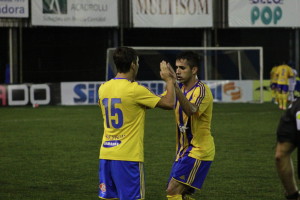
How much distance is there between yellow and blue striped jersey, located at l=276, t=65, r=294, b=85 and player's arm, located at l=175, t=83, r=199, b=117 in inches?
836

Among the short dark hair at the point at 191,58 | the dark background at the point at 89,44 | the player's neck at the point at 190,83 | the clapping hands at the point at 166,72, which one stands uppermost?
the dark background at the point at 89,44

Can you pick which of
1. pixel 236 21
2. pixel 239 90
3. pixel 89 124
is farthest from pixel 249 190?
pixel 236 21

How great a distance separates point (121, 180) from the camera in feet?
19.9

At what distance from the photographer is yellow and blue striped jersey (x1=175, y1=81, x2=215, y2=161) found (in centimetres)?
706

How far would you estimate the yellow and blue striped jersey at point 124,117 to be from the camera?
6.16m

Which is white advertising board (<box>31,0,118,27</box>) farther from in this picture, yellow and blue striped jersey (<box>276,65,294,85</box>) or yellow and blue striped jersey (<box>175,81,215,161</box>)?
A: yellow and blue striped jersey (<box>175,81,215,161</box>)

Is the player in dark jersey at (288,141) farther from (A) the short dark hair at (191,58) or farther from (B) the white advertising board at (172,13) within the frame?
(B) the white advertising board at (172,13)

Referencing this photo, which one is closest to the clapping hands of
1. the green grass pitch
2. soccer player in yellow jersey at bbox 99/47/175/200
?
soccer player in yellow jersey at bbox 99/47/175/200

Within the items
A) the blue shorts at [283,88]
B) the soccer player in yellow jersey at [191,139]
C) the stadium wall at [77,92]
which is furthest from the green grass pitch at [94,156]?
the stadium wall at [77,92]

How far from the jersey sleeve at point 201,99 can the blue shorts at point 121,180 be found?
1066 mm

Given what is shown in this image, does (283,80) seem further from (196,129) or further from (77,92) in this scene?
(196,129)

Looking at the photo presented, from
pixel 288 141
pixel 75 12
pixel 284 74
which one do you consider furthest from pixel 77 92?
pixel 288 141

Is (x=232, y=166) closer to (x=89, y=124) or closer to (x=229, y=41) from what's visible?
(x=89, y=124)

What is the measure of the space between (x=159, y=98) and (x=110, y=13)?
80.6ft
